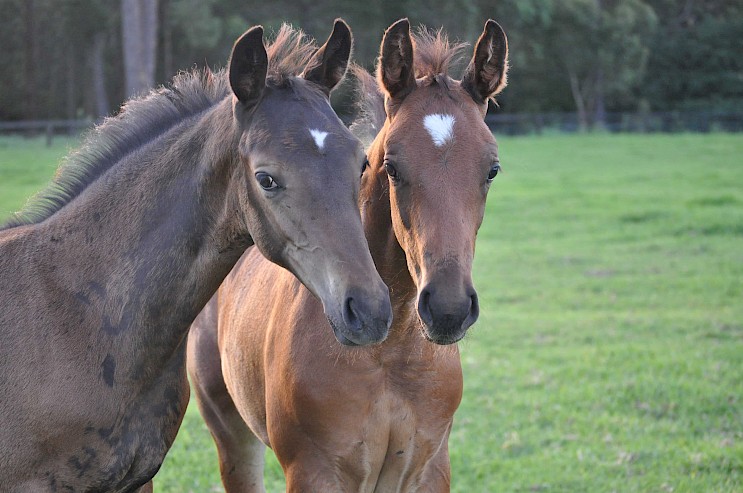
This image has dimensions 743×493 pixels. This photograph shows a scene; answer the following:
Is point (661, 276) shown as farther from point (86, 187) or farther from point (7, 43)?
point (7, 43)

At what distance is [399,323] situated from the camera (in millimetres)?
3320

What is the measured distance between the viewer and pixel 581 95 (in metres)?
43.0

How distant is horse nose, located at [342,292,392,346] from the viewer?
2.53 m

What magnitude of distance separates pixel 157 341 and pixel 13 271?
627 millimetres

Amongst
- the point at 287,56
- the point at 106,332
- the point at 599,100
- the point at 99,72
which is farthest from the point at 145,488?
the point at 599,100

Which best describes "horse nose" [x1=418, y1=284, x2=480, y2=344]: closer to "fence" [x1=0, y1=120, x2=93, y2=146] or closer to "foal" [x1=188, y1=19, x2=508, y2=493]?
"foal" [x1=188, y1=19, x2=508, y2=493]

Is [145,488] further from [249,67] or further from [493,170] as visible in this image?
[493,170]

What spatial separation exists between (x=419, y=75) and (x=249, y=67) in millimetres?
925

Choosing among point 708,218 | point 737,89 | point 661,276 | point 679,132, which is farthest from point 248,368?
point 737,89

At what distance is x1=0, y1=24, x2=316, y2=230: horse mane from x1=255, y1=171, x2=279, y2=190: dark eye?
63 cm

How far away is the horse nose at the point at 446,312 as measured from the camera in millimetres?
2744

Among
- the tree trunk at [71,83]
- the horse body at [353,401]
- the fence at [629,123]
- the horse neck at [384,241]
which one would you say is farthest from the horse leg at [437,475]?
the tree trunk at [71,83]

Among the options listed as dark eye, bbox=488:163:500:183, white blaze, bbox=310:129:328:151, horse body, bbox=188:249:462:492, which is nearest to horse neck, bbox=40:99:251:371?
white blaze, bbox=310:129:328:151

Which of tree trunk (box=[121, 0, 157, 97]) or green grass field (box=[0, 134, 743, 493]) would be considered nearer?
green grass field (box=[0, 134, 743, 493])
